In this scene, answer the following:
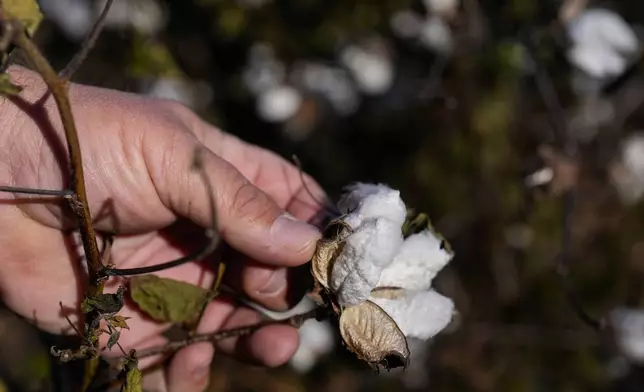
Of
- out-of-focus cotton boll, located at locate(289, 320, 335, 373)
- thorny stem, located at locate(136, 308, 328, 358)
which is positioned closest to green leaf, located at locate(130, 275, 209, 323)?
thorny stem, located at locate(136, 308, 328, 358)

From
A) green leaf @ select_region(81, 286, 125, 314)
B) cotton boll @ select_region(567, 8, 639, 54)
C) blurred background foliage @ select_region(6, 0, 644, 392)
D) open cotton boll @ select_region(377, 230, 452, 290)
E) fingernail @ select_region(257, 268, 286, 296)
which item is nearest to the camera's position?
green leaf @ select_region(81, 286, 125, 314)

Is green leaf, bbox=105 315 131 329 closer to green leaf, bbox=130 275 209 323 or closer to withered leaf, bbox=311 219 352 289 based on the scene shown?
green leaf, bbox=130 275 209 323

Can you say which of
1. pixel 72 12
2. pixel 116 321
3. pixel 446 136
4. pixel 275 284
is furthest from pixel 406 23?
pixel 116 321

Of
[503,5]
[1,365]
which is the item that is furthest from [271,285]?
[1,365]

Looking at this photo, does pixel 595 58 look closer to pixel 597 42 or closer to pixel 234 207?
pixel 597 42

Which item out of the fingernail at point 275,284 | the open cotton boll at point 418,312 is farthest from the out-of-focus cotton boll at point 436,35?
the open cotton boll at point 418,312
